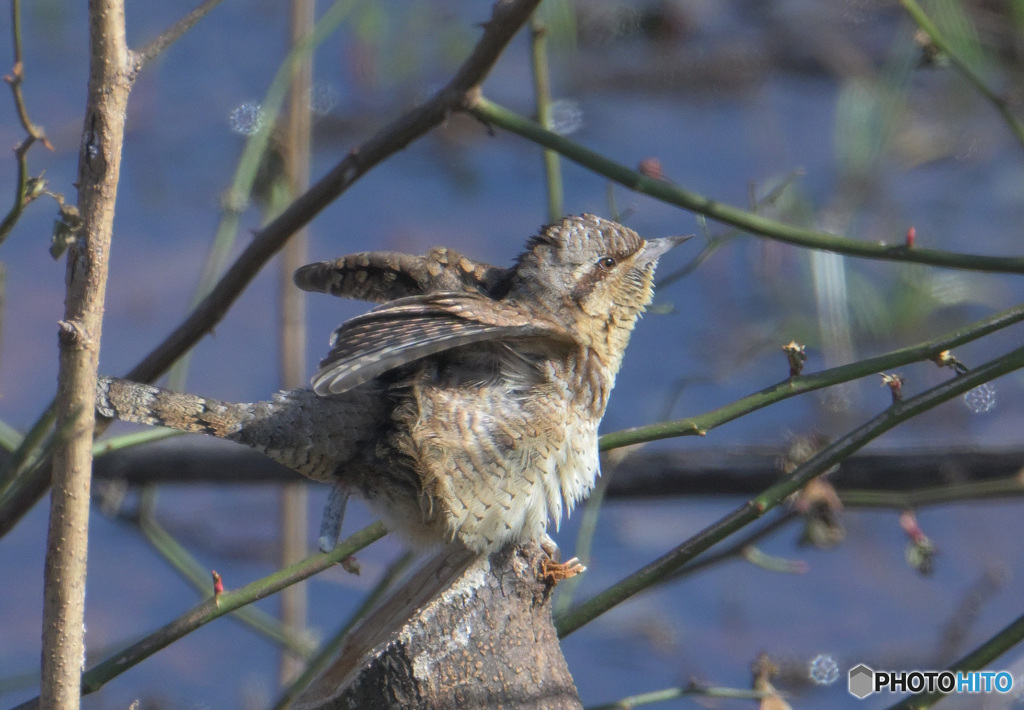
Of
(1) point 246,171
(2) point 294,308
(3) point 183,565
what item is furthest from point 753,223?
(2) point 294,308

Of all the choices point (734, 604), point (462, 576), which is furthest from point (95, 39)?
point (734, 604)

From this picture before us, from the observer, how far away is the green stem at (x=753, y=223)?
2.18 metres

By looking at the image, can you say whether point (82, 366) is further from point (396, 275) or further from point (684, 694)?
point (684, 694)

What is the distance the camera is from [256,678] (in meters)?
5.49

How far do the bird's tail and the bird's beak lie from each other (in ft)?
3.19

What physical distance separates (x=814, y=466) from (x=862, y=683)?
5.51ft

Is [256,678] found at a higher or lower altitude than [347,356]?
higher

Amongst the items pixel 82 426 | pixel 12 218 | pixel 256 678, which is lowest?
pixel 82 426

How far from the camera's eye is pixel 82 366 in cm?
150

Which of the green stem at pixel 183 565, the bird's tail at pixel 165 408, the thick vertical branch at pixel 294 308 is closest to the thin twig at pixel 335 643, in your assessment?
the green stem at pixel 183 565

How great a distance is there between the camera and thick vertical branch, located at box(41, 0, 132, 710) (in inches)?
59.7

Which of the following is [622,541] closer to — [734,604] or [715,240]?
[734,604]

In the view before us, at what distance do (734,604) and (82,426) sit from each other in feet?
15.7

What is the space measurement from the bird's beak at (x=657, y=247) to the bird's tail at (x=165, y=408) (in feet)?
3.19
